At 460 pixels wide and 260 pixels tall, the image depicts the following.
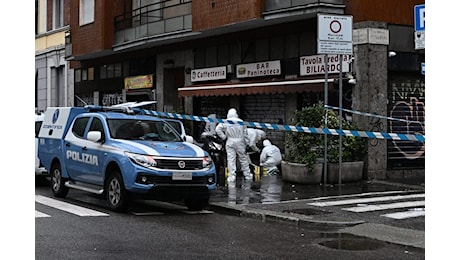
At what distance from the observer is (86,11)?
2717 centimetres

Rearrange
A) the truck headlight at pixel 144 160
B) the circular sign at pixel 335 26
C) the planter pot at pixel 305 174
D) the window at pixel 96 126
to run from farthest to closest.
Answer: the planter pot at pixel 305 174 < the circular sign at pixel 335 26 < the window at pixel 96 126 < the truck headlight at pixel 144 160

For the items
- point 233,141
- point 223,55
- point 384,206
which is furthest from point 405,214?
point 223,55

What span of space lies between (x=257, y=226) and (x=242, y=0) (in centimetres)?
927

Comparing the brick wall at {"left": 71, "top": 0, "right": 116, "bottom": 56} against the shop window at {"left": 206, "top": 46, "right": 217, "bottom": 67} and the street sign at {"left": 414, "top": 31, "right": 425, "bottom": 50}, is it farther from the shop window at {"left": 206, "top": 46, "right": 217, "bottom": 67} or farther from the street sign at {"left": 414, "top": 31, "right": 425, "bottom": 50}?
the street sign at {"left": 414, "top": 31, "right": 425, "bottom": 50}

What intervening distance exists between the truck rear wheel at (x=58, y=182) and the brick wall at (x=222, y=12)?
6931 millimetres

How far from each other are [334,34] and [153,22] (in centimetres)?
→ 951

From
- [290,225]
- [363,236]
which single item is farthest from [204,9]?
[363,236]

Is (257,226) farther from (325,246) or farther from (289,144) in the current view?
(289,144)

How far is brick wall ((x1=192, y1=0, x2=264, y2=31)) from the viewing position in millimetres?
17328

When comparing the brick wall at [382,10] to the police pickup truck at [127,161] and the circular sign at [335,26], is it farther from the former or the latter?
the police pickup truck at [127,161]

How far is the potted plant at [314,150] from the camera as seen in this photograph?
15.0m

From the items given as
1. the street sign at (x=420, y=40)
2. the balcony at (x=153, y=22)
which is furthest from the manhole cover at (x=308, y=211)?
the balcony at (x=153, y=22)

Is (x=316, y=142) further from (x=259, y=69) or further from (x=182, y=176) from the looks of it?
(x=182, y=176)

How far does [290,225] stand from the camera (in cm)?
1011
